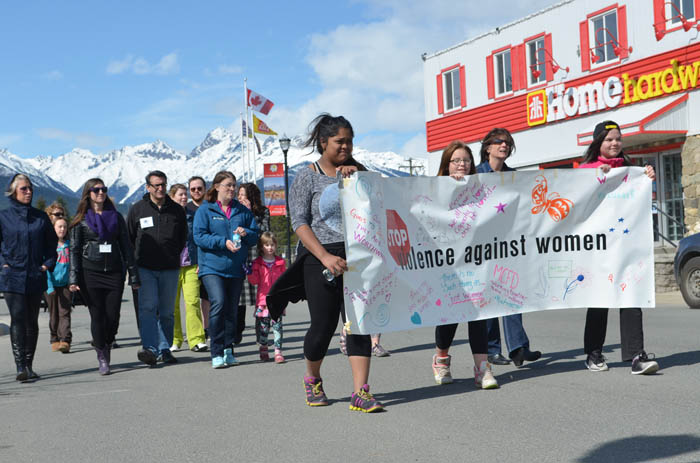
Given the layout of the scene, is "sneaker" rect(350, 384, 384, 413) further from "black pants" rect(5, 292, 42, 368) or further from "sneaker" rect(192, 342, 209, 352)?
"sneaker" rect(192, 342, 209, 352)

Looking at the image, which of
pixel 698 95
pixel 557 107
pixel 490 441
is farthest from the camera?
pixel 557 107

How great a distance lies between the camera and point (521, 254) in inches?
277

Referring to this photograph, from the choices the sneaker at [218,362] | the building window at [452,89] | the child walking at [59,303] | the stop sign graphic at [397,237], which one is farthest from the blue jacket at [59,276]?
the building window at [452,89]

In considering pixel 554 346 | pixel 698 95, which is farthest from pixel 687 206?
pixel 554 346

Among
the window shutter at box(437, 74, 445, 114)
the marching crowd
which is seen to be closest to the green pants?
the marching crowd

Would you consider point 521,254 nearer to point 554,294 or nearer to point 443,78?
point 554,294

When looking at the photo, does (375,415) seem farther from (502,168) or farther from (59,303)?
(59,303)

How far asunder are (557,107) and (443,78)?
19.9 ft

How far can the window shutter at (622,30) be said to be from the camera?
75.9 feet

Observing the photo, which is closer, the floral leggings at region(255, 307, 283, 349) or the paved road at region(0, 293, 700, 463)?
the paved road at region(0, 293, 700, 463)

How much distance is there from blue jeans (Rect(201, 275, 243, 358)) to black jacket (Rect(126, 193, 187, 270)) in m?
0.79

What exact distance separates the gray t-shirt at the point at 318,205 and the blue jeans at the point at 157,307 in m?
4.03

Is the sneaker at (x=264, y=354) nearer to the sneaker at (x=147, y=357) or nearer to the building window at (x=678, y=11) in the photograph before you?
the sneaker at (x=147, y=357)

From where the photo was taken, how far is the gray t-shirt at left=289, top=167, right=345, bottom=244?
589cm
